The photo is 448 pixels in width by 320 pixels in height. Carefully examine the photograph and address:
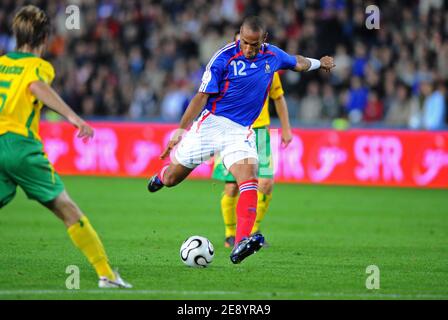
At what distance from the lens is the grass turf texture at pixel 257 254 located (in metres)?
7.68

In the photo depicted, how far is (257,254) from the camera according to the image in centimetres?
1017

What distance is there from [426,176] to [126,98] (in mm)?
8586

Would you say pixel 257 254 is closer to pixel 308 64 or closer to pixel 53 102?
pixel 308 64

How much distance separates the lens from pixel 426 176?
747 inches

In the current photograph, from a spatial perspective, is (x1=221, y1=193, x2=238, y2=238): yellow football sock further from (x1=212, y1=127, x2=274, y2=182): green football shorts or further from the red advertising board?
the red advertising board

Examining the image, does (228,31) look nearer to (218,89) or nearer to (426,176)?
(426,176)

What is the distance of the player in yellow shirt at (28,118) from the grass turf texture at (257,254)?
778 millimetres

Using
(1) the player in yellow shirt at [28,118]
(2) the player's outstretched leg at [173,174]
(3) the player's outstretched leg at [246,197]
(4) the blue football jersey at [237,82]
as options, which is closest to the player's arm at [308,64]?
(4) the blue football jersey at [237,82]

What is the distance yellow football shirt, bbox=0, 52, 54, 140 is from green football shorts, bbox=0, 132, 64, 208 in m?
0.08

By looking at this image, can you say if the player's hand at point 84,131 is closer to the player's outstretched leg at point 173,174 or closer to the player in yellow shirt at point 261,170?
the player's outstretched leg at point 173,174

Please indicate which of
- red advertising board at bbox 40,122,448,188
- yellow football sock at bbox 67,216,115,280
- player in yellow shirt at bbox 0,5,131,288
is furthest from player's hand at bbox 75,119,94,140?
red advertising board at bbox 40,122,448,188

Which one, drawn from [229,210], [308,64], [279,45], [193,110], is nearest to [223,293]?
[193,110]
